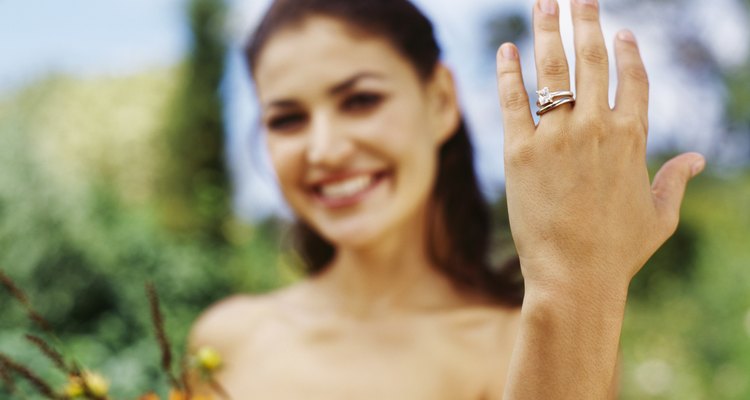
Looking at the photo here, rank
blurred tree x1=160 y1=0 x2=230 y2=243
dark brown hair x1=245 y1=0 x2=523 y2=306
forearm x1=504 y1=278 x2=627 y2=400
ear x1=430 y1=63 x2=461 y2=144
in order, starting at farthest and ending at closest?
blurred tree x1=160 y1=0 x2=230 y2=243, ear x1=430 y1=63 x2=461 y2=144, dark brown hair x1=245 y1=0 x2=523 y2=306, forearm x1=504 y1=278 x2=627 y2=400

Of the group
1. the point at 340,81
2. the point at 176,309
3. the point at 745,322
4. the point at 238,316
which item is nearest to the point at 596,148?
the point at 340,81

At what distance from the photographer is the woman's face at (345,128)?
1708 mm

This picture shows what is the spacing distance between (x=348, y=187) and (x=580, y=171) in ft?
2.96

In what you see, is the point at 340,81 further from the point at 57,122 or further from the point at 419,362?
the point at 57,122

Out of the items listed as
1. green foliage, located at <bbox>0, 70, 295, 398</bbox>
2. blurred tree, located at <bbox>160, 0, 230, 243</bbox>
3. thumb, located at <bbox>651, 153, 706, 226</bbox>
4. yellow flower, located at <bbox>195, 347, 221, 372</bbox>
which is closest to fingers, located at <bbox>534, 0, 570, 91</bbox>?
thumb, located at <bbox>651, 153, 706, 226</bbox>

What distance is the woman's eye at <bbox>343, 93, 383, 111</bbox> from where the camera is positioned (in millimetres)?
1727

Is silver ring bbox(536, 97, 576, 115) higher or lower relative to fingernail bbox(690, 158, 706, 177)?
higher

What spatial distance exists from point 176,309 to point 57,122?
10.7 meters

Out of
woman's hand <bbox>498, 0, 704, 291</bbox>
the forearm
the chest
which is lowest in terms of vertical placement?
the chest

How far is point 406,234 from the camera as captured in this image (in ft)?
6.62

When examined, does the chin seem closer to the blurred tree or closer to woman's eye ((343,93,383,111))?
woman's eye ((343,93,383,111))

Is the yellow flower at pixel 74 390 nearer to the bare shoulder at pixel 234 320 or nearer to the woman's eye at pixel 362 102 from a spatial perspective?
the woman's eye at pixel 362 102

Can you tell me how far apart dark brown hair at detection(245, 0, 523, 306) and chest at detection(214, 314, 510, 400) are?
0.20m

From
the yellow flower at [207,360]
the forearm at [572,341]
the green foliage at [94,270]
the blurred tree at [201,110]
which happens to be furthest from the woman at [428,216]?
the blurred tree at [201,110]
